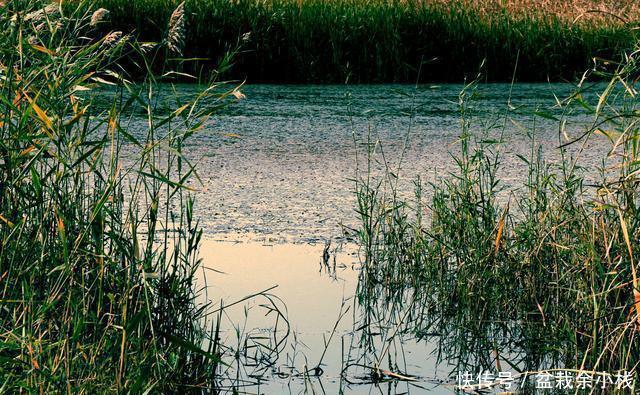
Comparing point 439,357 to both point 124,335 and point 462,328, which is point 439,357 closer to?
point 462,328

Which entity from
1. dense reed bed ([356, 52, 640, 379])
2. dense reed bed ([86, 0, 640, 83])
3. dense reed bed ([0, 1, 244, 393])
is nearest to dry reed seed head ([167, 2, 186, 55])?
dense reed bed ([0, 1, 244, 393])

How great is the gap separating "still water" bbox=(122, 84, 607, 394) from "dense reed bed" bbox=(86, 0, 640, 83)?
0.46m

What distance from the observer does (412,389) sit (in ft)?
7.68

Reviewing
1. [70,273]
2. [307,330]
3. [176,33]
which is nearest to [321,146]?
[307,330]

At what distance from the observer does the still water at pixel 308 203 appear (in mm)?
2500

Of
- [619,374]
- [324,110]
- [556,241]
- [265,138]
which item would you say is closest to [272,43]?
[324,110]

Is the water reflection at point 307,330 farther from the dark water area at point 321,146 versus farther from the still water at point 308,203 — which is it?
the dark water area at point 321,146

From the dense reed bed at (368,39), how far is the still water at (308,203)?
1.52 ft

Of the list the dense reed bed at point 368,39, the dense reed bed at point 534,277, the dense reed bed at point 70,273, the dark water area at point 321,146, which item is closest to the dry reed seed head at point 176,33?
the dense reed bed at point 70,273

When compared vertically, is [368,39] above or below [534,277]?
above

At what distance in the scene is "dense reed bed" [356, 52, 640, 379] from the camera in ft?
7.63

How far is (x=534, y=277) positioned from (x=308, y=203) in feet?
4.79

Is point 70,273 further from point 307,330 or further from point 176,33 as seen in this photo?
point 307,330

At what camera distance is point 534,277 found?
271 cm
